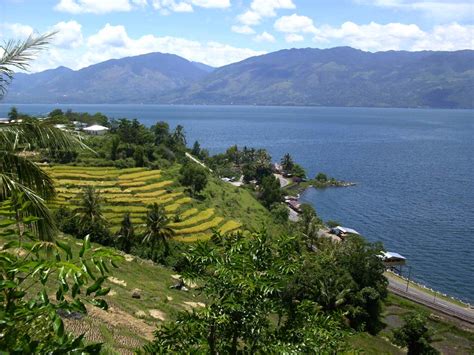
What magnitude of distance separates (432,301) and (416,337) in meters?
11.8

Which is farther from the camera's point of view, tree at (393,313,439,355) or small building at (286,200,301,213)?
small building at (286,200,301,213)

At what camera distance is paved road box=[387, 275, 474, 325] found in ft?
140

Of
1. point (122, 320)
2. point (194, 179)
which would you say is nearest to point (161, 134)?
point (194, 179)

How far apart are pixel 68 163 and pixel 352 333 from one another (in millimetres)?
61465

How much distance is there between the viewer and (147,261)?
40.5 m

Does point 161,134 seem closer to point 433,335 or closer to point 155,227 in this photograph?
point 155,227

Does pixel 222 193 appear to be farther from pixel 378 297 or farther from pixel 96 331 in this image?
pixel 96 331

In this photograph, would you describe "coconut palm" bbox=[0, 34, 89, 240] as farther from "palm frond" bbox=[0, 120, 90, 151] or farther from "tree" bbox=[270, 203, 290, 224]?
"tree" bbox=[270, 203, 290, 224]

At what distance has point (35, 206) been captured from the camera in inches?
277

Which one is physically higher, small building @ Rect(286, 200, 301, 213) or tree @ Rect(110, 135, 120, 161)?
tree @ Rect(110, 135, 120, 161)

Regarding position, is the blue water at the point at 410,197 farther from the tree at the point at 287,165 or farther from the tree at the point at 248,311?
the tree at the point at 248,311

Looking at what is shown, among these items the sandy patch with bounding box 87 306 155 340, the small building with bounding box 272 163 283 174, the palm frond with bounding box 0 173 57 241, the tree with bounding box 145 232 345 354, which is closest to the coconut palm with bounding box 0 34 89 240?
the palm frond with bounding box 0 173 57 241

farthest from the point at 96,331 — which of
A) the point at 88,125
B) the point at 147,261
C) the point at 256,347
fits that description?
the point at 88,125

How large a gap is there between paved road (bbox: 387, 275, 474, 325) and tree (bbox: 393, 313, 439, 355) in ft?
27.3
